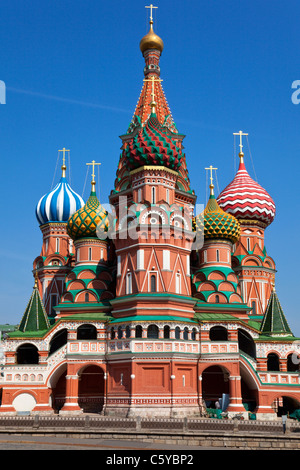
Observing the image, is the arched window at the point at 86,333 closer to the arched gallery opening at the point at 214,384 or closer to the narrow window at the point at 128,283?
the narrow window at the point at 128,283

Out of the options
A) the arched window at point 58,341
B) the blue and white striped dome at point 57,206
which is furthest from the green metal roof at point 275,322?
the blue and white striped dome at point 57,206

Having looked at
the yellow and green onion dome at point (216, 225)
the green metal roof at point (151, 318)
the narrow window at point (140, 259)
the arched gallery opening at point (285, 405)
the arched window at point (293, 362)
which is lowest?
the arched gallery opening at point (285, 405)

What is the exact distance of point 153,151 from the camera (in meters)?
27.8

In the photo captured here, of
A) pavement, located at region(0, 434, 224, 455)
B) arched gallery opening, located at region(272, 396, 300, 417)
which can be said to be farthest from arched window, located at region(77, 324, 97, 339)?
pavement, located at region(0, 434, 224, 455)

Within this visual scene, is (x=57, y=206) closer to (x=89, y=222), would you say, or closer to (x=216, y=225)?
(x=89, y=222)

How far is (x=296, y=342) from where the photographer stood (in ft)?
90.5

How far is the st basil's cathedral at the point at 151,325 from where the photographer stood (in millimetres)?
25484

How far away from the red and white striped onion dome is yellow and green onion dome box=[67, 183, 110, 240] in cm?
939

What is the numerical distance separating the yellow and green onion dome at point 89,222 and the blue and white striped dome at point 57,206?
605 centimetres

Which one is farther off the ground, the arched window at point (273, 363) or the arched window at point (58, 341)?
the arched window at point (58, 341)

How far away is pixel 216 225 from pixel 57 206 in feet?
40.5

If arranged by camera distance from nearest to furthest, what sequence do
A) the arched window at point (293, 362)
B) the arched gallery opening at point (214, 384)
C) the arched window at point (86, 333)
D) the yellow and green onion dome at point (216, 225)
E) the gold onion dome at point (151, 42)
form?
the arched gallery opening at point (214, 384), the arched window at point (293, 362), the arched window at point (86, 333), the yellow and green onion dome at point (216, 225), the gold onion dome at point (151, 42)

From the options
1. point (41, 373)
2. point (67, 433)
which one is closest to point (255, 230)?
point (41, 373)

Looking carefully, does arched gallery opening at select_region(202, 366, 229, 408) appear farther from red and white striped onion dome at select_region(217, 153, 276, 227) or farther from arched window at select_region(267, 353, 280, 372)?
red and white striped onion dome at select_region(217, 153, 276, 227)
